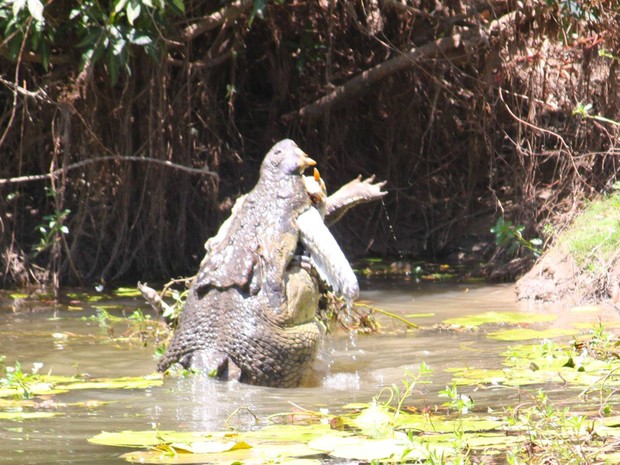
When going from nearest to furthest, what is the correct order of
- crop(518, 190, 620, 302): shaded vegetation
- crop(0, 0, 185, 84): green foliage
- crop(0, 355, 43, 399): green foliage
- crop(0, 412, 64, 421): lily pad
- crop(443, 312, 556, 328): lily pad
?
crop(0, 412, 64, 421): lily pad < crop(0, 355, 43, 399): green foliage < crop(443, 312, 556, 328): lily pad < crop(0, 0, 185, 84): green foliage < crop(518, 190, 620, 302): shaded vegetation

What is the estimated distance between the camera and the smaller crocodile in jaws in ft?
16.4

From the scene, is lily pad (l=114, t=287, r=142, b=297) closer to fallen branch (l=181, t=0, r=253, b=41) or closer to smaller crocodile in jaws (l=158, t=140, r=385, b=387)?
fallen branch (l=181, t=0, r=253, b=41)

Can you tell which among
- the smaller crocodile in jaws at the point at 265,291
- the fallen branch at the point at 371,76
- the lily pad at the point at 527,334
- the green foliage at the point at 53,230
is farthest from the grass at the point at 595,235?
the green foliage at the point at 53,230

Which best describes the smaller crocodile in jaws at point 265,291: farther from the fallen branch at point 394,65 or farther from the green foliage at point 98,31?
the fallen branch at point 394,65

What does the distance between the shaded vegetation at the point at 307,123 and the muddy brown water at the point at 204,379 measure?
121cm

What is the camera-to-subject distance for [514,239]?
881 cm

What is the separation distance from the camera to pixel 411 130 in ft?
33.8

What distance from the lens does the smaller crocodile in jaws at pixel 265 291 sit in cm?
500

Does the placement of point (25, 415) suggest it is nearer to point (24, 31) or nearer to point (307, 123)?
point (24, 31)

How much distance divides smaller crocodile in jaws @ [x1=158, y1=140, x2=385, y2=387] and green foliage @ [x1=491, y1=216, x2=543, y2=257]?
3626 millimetres

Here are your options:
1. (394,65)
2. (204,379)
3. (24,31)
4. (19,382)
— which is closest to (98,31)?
(24,31)

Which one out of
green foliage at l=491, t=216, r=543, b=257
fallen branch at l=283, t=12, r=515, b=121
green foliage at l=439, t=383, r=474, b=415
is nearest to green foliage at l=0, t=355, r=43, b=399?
green foliage at l=439, t=383, r=474, b=415

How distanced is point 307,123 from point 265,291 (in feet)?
16.7

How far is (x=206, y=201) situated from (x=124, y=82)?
1433 millimetres
